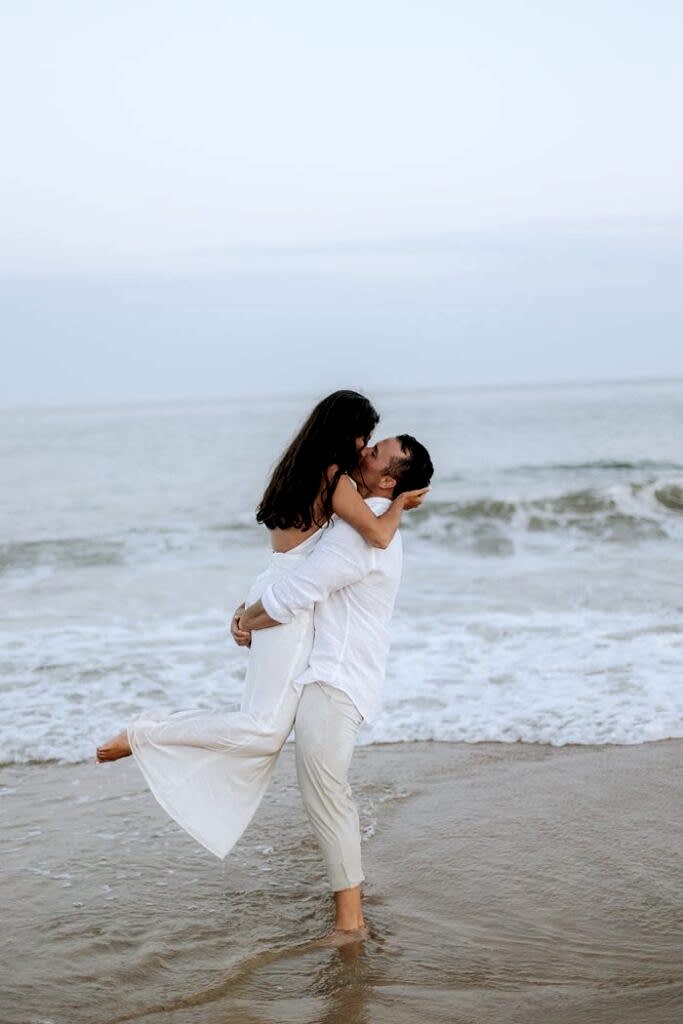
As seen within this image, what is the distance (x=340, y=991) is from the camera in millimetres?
3568

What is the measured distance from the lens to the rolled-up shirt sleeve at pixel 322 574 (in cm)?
383

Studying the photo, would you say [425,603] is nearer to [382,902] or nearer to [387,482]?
[382,902]

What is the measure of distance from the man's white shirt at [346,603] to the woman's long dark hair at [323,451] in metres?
0.15

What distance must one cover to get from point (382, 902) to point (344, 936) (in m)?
0.41

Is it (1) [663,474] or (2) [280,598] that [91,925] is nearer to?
(2) [280,598]

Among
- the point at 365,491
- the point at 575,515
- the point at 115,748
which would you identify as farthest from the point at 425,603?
the point at 575,515

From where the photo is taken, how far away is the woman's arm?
3.83 meters

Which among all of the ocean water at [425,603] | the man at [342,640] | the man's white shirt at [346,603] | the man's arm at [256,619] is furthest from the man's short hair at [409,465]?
the ocean water at [425,603]

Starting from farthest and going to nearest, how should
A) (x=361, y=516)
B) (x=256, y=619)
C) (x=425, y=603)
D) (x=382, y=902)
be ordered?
1. (x=425, y=603)
2. (x=382, y=902)
3. (x=256, y=619)
4. (x=361, y=516)

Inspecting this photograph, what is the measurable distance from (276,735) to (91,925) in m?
1.04

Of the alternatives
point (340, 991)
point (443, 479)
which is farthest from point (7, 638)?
point (443, 479)

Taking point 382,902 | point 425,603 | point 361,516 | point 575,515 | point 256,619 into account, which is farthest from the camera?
point 575,515

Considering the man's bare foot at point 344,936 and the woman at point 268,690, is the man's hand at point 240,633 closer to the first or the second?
the woman at point 268,690

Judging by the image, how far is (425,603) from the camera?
11.2 metres
